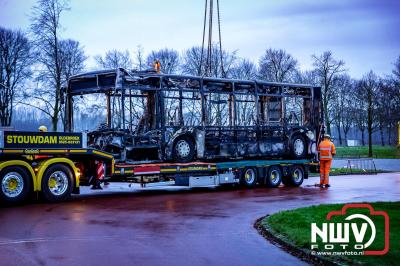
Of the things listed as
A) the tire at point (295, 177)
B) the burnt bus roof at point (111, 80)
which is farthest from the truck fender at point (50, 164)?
the tire at point (295, 177)

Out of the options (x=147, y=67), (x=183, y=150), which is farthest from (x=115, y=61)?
(x=183, y=150)

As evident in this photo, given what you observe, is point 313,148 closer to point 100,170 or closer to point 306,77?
point 100,170

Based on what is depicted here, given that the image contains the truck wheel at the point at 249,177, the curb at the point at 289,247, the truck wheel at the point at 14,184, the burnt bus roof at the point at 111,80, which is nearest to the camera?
the curb at the point at 289,247

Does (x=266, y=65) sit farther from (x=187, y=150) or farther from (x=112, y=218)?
(x=112, y=218)

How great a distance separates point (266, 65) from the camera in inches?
1895

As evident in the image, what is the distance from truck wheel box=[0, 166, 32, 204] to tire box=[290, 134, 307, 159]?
11.4 meters

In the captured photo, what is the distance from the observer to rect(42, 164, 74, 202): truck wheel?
1538 centimetres

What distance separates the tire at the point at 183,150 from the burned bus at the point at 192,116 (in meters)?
0.03

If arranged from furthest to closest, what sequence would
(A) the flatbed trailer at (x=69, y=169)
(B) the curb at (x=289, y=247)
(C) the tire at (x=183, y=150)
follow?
1. (C) the tire at (x=183, y=150)
2. (A) the flatbed trailer at (x=69, y=169)
3. (B) the curb at (x=289, y=247)

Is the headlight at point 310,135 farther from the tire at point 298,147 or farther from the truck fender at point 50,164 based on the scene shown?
the truck fender at point 50,164

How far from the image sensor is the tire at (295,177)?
74.5 ft

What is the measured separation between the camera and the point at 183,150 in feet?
62.3

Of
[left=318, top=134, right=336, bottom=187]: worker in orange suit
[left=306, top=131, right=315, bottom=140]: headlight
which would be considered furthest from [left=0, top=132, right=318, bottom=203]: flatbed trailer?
[left=306, top=131, right=315, bottom=140]: headlight

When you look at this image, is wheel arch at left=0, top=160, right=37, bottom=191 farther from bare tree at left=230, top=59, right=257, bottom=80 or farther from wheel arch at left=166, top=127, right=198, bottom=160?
bare tree at left=230, top=59, right=257, bottom=80
